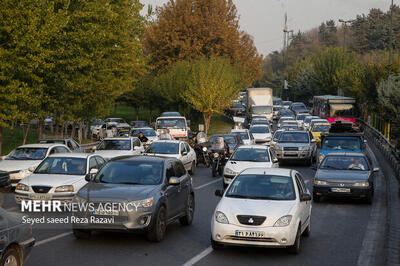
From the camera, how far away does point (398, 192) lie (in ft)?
62.2

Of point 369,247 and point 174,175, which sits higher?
point 174,175

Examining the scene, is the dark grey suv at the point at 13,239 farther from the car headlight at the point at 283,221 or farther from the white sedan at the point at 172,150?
the white sedan at the point at 172,150

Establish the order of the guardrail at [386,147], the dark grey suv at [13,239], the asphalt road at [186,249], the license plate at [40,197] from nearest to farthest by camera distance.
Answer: the dark grey suv at [13,239] → the asphalt road at [186,249] → the license plate at [40,197] → the guardrail at [386,147]

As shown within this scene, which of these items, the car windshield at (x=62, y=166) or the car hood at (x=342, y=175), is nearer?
the car windshield at (x=62, y=166)

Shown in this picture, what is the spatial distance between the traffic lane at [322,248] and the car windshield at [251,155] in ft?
15.7

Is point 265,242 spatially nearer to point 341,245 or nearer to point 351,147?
point 341,245

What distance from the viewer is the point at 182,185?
1307cm

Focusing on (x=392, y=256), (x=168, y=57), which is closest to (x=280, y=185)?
(x=392, y=256)

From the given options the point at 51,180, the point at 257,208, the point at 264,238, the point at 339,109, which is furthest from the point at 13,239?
the point at 339,109

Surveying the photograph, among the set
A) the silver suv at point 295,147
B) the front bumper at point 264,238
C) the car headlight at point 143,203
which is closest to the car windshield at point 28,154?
the car headlight at point 143,203

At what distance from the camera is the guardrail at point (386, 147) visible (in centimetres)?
Result: 2429

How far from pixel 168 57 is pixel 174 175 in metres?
61.0

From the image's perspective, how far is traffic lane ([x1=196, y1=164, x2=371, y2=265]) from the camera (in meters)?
10.2

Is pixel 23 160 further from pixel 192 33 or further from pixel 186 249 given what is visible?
pixel 192 33
